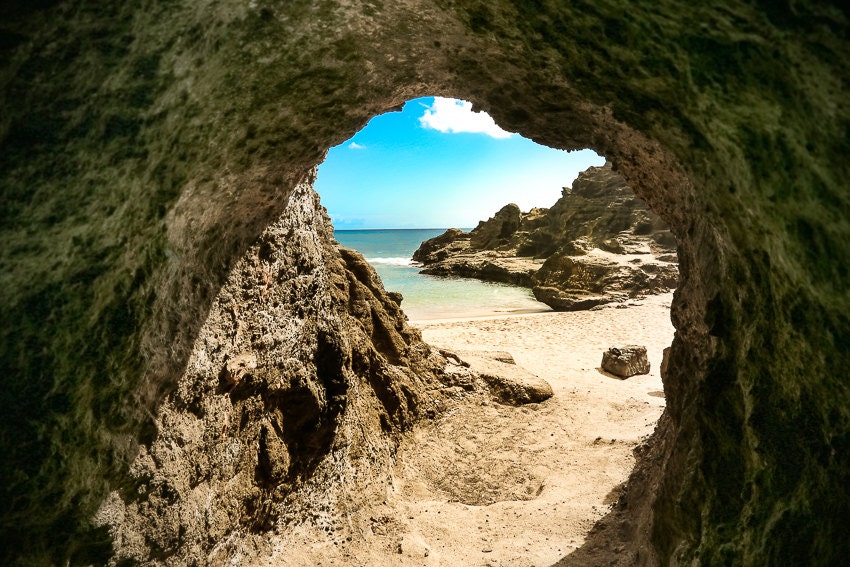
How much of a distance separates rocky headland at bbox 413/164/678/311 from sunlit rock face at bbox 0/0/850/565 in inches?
677

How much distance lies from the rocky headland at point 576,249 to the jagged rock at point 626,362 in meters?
9.67

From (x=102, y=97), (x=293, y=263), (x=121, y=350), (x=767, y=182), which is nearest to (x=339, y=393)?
(x=293, y=263)

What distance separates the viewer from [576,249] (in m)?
22.5

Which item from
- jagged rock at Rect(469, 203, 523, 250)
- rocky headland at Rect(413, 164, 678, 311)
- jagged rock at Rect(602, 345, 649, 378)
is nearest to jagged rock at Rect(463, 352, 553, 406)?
jagged rock at Rect(602, 345, 649, 378)

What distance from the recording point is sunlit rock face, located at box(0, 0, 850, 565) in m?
1.59

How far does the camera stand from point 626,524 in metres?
3.90

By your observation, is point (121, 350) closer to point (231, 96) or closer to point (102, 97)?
point (102, 97)

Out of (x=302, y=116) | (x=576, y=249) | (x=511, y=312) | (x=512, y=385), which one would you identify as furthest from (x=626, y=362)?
(x=576, y=249)

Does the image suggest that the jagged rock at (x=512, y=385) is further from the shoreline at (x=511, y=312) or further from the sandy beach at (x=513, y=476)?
the shoreline at (x=511, y=312)

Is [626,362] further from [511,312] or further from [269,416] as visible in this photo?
[511,312]

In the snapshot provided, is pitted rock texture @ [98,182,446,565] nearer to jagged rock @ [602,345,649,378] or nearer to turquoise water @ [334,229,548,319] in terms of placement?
jagged rock @ [602,345,649,378]

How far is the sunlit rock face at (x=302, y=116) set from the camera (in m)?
1.59

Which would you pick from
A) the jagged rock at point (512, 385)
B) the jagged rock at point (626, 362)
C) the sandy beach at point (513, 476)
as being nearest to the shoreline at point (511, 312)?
the jagged rock at point (626, 362)

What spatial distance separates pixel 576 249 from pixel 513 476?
62.0 feet
